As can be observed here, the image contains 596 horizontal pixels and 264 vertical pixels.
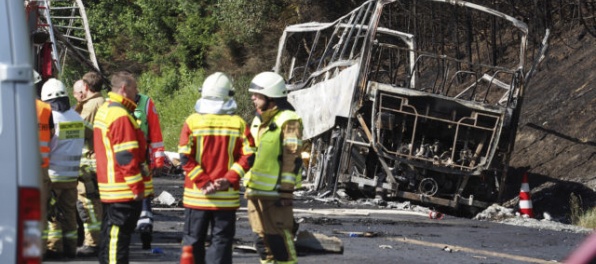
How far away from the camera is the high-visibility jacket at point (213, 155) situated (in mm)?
8594

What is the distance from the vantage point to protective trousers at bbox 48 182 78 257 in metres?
10.3

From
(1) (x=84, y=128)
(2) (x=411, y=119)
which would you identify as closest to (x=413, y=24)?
(2) (x=411, y=119)

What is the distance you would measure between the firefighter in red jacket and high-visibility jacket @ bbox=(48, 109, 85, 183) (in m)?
1.46

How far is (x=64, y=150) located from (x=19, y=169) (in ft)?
18.8

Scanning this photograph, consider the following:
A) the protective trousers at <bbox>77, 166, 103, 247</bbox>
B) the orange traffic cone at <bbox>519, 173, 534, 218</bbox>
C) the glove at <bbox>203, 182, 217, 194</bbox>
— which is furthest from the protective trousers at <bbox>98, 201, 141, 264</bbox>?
the orange traffic cone at <bbox>519, 173, 534, 218</bbox>

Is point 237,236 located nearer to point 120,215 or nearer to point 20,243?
point 120,215

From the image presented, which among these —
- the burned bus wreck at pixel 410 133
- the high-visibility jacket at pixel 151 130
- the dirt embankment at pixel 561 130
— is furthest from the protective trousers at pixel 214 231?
the dirt embankment at pixel 561 130

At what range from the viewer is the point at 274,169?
9086 millimetres

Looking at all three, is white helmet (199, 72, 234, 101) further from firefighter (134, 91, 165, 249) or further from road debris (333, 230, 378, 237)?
road debris (333, 230, 378, 237)

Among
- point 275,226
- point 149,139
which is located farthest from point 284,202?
point 149,139

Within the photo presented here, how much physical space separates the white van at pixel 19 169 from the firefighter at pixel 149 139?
5.66m

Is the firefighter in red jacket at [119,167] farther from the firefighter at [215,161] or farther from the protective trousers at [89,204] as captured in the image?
the protective trousers at [89,204]

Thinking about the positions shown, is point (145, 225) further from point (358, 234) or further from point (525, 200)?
point (525, 200)

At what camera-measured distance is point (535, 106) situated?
23969 millimetres
